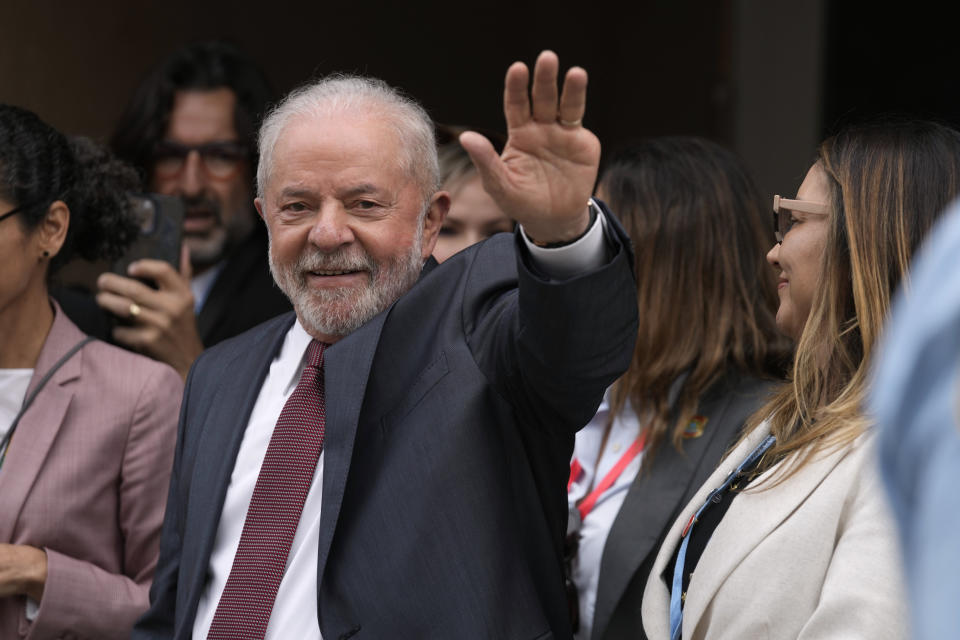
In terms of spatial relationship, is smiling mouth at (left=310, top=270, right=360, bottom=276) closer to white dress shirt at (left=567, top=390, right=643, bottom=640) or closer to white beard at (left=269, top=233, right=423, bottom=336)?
white beard at (left=269, top=233, right=423, bottom=336)

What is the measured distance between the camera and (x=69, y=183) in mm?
2793

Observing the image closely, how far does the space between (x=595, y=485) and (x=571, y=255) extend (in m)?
1.17

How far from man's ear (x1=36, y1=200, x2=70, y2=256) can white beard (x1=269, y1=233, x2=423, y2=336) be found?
781mm

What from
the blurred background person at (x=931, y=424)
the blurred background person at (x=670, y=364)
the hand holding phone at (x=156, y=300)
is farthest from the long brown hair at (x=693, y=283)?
the blurred background person at (x=931, y=424)

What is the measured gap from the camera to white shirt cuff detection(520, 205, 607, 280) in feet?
5.46

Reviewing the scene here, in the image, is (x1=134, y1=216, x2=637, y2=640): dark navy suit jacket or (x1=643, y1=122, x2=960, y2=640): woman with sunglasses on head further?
(x1=134, y1=216, x2=637, y2=640): dark navy suit jacket

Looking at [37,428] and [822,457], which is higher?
[822,457]

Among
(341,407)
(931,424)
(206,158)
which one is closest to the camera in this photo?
(931,424)

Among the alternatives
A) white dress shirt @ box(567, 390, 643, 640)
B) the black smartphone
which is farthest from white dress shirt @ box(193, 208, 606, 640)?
the black smartphone

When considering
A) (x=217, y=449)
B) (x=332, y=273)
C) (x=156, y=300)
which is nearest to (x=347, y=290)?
(x=332, y=273)

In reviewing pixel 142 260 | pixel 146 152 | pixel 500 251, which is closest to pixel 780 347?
pixel 500 251

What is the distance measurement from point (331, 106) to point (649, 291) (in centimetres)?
92

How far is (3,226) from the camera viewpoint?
2605mm

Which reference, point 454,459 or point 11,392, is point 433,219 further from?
point 11,392
